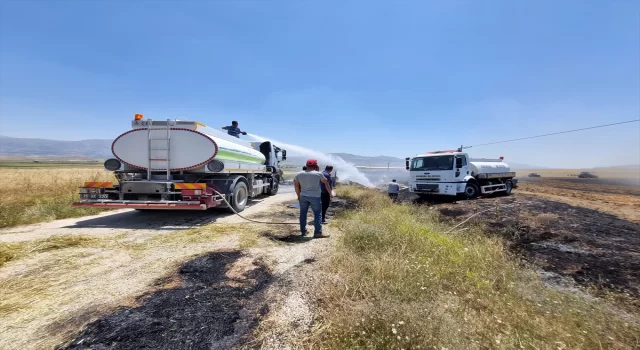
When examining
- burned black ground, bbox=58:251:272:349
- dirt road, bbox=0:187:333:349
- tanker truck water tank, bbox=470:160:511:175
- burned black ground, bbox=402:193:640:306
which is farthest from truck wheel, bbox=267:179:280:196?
tanker truck water tank, bbox=470:160:511:175

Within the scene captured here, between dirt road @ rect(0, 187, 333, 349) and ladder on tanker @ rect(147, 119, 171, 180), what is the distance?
90.7 inches

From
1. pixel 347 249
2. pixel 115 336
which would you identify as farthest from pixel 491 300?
pixel 115 336

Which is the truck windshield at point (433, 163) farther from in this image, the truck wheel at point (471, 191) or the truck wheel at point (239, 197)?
the truck wheel at point (239, 197)

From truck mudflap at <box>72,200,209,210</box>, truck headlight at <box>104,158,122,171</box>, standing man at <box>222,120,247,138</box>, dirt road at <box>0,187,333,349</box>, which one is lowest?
dirt road at <box>0,187,333,349</box>

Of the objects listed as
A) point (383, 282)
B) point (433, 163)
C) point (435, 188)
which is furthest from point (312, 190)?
point (433, 163)

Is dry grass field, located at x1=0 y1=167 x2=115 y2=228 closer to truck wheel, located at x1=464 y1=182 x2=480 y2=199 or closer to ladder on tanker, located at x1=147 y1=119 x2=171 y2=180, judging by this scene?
ladder on tanker, located at x1=147 y1=119 x2=171 y2=180

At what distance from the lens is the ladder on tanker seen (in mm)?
7902

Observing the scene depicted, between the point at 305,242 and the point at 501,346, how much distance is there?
3.98 m

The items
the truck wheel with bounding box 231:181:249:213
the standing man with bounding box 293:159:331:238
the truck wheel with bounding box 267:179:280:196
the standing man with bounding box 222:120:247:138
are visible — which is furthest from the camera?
the truck wheel with bounding box 267:179:280:196

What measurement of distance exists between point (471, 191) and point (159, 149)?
48.4 feet

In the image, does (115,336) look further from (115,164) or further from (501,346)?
(115,164)

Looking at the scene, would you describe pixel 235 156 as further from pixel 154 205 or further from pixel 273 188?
pixel 273 188

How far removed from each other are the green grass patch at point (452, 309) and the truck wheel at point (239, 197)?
5348mm

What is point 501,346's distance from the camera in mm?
2262
